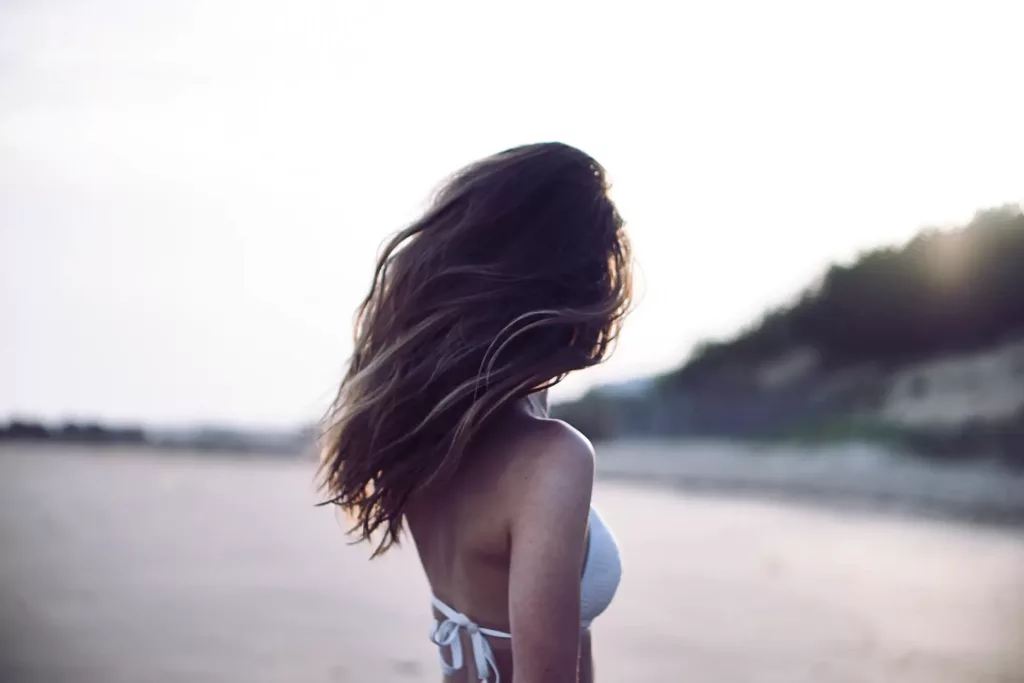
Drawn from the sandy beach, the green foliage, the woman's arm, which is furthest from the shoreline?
the woman's arm

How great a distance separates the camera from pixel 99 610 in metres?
7.26

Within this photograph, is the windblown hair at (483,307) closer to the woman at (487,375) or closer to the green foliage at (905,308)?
the woman at (487,375)

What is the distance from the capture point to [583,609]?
6.03 feet

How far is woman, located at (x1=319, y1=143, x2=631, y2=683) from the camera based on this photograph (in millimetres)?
1506

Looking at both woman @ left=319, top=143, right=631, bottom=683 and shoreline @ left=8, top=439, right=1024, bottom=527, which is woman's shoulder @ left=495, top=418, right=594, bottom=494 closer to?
woman @ left=319, top=143, right=631, bottom=683

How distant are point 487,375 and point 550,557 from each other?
27 cm

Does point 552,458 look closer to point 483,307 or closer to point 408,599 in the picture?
point 483,307

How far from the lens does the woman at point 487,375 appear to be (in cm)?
151

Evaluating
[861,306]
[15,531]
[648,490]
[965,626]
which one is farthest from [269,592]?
[861,306]

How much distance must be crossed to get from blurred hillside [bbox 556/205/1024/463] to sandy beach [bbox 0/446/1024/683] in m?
7.78

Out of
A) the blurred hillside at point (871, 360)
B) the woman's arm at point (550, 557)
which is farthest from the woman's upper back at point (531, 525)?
the blurred hillside at point (871, 360)

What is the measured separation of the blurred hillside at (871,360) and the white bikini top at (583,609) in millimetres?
16879

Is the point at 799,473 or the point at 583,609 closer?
the point at 583,609

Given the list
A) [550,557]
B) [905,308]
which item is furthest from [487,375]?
[905,308]
